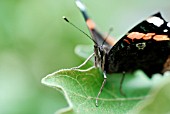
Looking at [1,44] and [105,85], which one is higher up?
[1,44]

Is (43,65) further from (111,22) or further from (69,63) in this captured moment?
(111,22)

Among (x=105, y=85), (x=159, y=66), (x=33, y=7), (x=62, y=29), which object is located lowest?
(x=159, y=66)

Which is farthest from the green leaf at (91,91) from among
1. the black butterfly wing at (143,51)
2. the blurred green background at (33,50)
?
the blurred green background at (33,50)

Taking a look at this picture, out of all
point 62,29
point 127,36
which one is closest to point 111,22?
point 62,29

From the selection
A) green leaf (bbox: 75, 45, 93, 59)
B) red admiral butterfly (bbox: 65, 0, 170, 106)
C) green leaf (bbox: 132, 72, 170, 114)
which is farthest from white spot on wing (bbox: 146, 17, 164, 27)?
green leaf (bbox: 132, 72, 170, 114)

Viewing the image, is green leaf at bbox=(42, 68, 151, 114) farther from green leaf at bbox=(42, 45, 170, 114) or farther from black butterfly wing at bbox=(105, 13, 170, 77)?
black butterfly wing at bbox=(105, 13, 170, 77)

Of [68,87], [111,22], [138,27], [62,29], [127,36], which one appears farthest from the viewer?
[111,22]

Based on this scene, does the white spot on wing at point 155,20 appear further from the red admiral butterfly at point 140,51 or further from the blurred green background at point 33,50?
the blurred green background at point 33,50
